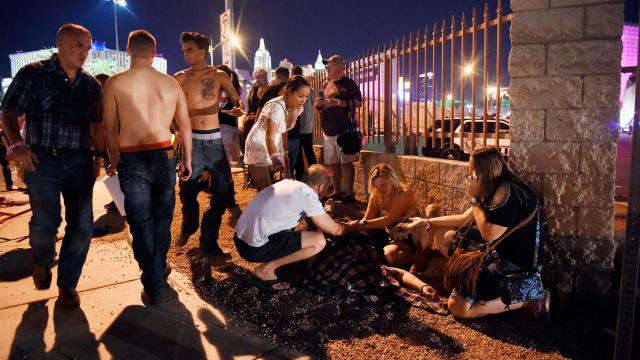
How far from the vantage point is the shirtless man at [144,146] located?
3.39 meters

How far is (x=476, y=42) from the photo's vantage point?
5.21m

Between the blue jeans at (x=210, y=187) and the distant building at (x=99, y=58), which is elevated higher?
the distant building at (x=99, y=58)

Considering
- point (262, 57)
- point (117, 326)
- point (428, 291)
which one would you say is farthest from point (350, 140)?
point (262, 57)

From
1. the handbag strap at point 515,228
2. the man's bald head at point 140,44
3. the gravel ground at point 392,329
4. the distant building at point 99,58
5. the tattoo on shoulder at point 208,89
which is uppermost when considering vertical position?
the distant building at point 99,58

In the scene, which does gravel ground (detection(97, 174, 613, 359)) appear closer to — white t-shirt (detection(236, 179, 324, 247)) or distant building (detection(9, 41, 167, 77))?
white t-shirt (detection(236, 179, 324, 247))

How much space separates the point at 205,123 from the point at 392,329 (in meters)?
2.54

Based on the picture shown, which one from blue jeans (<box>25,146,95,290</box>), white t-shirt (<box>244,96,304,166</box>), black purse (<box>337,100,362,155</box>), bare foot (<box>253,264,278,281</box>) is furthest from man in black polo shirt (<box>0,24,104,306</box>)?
black purse (<box>337,100,362,155</box>)

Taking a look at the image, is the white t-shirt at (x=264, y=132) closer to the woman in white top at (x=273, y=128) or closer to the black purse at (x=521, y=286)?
the woman in white top at (x=273, y=128)

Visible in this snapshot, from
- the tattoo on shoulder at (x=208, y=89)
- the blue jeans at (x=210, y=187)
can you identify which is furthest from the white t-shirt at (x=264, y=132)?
the tattoo on shoulder at (x=208, y=89)

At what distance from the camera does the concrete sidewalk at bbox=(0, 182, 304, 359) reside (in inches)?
112

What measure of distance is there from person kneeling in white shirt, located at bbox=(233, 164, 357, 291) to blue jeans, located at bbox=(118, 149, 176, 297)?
2.00ft

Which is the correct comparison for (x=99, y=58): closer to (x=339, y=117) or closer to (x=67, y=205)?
(x=339, y=117)

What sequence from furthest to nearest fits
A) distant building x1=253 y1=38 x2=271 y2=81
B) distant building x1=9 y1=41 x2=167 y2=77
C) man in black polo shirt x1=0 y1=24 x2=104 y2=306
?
distant building x1=253 y1=38 x2=271 y2=81
distant building x1=9 y1=41 x2=167 y2=77
man in black polo shirt x1=0 y1=24 x2=104 y2=306

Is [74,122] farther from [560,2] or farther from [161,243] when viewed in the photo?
[560,2]
